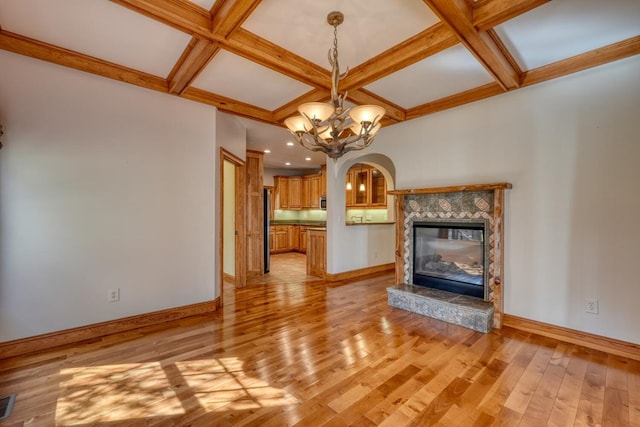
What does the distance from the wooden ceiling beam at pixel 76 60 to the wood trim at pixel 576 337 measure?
15.4 ft

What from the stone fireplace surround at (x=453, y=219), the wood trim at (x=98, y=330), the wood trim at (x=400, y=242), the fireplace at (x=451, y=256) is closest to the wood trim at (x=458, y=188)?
the stone fireplace surround at (x=453, y=219)

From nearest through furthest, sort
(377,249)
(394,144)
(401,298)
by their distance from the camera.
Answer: (401,298) < (394,144) < (377,249)

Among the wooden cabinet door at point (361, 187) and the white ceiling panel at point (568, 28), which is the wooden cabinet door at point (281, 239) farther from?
the white ceiling panel at point (568, 28)

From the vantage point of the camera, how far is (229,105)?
353 centimetres

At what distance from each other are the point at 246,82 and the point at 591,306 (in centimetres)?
414

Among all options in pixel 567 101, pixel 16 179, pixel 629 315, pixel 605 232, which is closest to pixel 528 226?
pixel 605 232

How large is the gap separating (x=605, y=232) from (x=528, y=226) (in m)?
0.58

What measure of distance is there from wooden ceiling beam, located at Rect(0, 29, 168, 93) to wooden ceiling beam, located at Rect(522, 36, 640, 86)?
3.94m

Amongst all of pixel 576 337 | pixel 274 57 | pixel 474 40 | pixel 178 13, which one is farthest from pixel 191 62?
pixel 576 337

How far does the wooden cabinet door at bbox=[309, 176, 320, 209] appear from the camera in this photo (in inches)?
336

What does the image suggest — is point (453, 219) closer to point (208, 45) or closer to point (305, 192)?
point (208, 45)

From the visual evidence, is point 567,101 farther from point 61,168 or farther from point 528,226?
point 61,168

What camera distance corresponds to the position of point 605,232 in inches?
99.3

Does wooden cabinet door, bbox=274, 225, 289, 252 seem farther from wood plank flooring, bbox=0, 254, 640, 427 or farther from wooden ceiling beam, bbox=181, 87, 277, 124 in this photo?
wood plank flooring, bbox=0, 254, 640, 427
